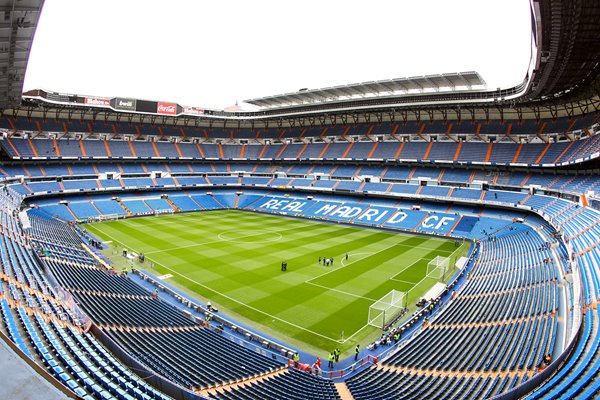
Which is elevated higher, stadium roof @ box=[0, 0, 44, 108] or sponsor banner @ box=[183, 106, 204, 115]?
sponsor banner @ box=[183, 106, 204, 115]

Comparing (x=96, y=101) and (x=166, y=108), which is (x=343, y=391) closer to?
(x=96, y=101)

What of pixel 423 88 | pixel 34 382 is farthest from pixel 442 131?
Result: pixel 34 382

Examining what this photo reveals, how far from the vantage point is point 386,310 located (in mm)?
21938

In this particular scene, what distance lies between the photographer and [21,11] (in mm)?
13547

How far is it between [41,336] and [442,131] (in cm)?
5586

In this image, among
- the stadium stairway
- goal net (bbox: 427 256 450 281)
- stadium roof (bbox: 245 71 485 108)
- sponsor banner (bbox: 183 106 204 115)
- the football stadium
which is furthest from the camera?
sponsor banner (bbox: 183 106 204 115)

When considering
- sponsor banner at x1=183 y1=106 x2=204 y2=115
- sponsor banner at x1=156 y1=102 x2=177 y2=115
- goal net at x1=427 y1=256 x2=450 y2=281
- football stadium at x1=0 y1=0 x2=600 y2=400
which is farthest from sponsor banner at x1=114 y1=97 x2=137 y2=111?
goal net at x1=427 y1=256 x2=450 y2=281

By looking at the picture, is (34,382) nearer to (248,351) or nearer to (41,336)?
(41,336)

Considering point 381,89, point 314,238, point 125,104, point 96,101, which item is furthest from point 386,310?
point 125,104

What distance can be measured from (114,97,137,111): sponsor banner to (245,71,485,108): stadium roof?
1793 cm

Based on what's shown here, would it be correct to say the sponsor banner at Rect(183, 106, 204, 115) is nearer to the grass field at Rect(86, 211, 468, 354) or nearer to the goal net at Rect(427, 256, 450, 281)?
the grass field at Rect(86, 211, 468, 354)

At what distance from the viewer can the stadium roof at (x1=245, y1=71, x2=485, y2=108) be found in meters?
44.1

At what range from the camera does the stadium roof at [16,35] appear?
13219 millimetres

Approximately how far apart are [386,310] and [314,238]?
20114 mm
